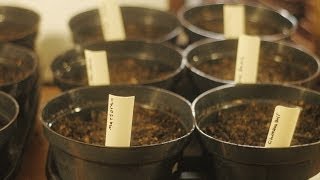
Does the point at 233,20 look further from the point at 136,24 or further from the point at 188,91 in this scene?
the point at 136,24

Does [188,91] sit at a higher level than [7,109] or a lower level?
lower

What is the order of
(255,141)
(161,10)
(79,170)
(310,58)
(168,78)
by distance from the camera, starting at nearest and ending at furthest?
(79,170) < (255,141) < (168,78) < (310,58) < (161,10)

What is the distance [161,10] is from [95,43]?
0.37 metres

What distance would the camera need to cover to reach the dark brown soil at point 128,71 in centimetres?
143

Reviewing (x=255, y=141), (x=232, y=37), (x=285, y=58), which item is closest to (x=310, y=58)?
(x=285, y=58)

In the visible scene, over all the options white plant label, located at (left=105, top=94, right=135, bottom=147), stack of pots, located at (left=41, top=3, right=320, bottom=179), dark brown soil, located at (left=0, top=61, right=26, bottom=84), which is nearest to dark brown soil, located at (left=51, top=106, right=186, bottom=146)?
stack of pots, located at (left=41, top=3, right=320, bottom=179)

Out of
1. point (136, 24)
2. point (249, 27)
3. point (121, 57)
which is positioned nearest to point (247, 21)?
point (249, 27)

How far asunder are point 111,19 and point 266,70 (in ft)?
1.56

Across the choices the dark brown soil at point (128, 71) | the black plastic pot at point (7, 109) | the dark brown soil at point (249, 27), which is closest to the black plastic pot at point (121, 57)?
the dark brown soil at point (128, 71)

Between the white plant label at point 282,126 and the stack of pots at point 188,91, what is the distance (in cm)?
6

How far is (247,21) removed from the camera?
1.76 metres

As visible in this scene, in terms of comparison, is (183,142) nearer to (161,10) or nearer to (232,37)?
(232,37)

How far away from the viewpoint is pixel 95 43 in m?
1.47

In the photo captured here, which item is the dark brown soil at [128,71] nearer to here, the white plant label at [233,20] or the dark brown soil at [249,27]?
the white plant label at [233,20]
